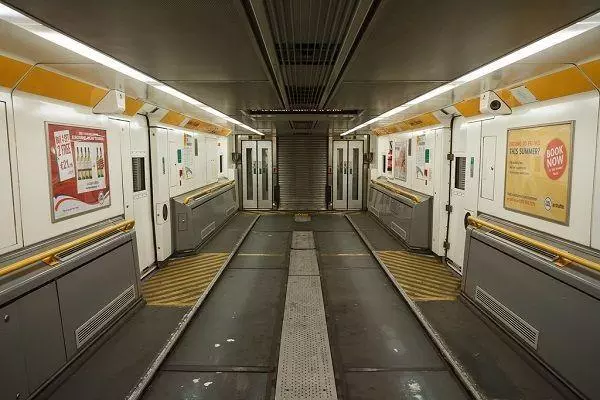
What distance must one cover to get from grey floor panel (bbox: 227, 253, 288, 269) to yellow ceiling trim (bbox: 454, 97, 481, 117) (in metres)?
4.53

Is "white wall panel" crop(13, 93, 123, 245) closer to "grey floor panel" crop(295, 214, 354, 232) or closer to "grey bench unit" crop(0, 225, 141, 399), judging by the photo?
"grey bench unit" crop(0, 225, 141, 399)

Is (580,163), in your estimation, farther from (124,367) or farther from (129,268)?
(129,268)

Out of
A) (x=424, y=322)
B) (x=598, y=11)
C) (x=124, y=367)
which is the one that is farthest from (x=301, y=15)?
(x=424, y=322)

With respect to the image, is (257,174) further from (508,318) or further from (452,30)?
(452,30)

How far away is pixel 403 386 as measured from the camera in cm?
402

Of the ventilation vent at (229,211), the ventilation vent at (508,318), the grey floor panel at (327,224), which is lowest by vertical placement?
the grey floor panel at (327,224)

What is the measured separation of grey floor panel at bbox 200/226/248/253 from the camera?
9865mm

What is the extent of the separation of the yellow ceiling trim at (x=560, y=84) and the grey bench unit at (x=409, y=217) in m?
4.50

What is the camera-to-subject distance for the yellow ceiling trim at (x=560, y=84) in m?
4.10

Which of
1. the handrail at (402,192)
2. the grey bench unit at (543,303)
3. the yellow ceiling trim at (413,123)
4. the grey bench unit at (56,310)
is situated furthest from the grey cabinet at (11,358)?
the handrail at (402,192)

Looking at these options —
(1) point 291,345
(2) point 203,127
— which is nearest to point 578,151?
(1) point 291,345

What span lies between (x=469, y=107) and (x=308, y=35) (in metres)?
5.03

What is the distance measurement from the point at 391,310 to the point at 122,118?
5379 millimetres

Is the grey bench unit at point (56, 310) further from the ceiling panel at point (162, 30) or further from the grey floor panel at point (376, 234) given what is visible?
the grey floor panel at point (376, 234)
